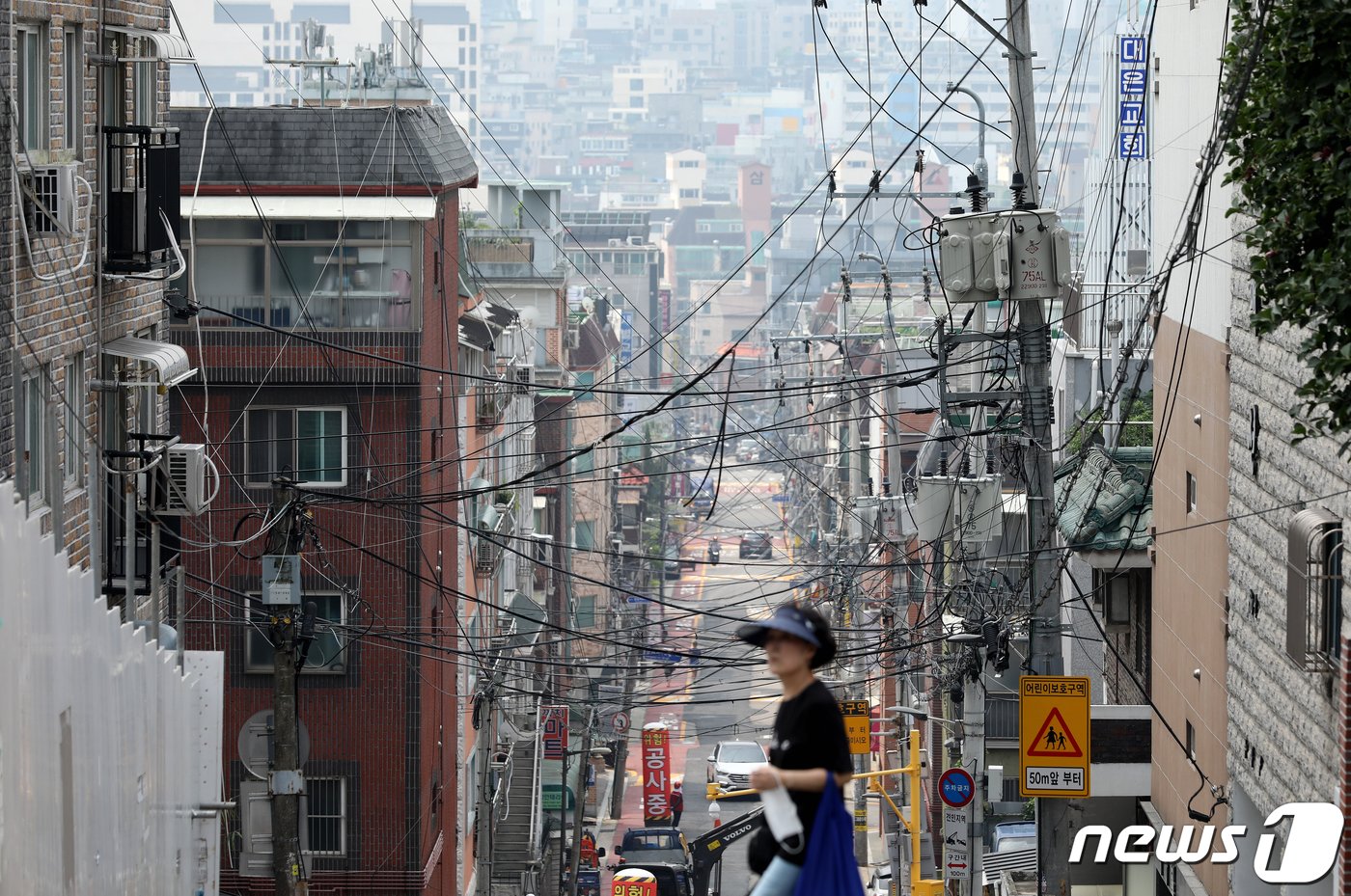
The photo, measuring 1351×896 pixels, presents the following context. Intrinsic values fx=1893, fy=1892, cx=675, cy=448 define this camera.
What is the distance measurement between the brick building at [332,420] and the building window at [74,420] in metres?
14.7

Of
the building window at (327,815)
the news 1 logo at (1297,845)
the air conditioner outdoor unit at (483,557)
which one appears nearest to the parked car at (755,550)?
the air conditioner outdoor unit at (483,557)

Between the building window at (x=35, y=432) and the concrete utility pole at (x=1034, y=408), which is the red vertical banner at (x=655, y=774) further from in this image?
the building window at (x=35, y=432)

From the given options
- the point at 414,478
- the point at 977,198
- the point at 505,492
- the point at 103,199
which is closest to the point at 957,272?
the point at 977,198

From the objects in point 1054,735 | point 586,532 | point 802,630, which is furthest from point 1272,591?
point 586,532

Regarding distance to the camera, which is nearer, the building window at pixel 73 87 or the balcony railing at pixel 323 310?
the building window at pixel 73 87

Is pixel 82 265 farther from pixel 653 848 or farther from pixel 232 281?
pixel 653 848

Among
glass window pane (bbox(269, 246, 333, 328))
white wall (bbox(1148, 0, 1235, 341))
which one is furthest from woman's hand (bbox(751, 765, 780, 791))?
glass window pane (bbox(269, 246, 333, 328))

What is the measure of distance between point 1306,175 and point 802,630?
418cm

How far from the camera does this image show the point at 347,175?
33250mm

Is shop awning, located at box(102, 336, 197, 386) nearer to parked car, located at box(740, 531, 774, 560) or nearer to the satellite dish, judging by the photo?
the satellite dish

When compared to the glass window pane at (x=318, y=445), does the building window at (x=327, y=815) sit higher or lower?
lower

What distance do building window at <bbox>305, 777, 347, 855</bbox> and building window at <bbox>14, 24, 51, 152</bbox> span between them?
18.8m

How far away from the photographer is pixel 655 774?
5522cm

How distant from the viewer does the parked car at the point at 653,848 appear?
45.9 m
